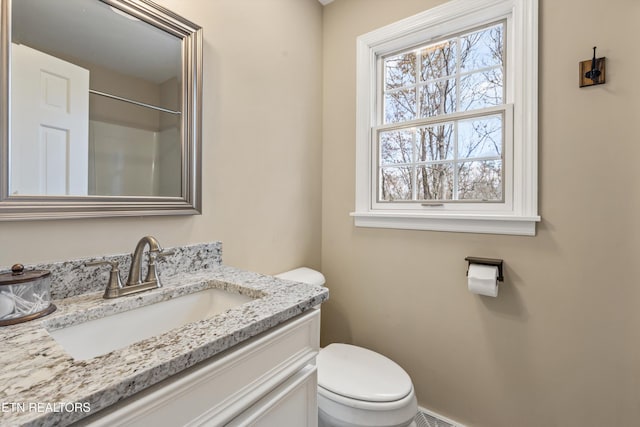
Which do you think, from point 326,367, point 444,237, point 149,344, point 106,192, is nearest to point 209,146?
point 106,192

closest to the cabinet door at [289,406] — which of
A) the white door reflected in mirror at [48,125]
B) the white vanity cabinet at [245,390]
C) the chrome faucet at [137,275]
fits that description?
the white vanity cabinet at [245,390]

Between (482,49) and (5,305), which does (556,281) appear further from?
(5,305)

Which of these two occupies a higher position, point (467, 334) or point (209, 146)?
point (209, 146)

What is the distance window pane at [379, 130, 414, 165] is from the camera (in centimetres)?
163

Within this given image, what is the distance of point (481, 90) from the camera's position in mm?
1417

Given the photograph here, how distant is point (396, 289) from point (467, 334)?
40 cm

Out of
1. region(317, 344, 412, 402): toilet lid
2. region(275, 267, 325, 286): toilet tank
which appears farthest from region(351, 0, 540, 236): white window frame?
region(317, 344, 412, 402): toilet lid

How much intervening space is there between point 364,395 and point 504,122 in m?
1.35

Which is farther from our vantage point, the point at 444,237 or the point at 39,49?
the point at 444,237

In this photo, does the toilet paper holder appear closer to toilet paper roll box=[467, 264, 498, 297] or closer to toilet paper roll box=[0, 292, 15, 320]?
toilet paper roll box=[467, 264, 498, 297]

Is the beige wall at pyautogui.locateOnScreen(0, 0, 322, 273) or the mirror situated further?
the beige wall at pyautogui.locateOnScreen(0, 0, 322, 273)

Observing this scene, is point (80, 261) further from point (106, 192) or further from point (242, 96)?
point (242, 96)

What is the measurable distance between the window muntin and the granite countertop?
101 centimetres

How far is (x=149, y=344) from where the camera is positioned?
57cm
